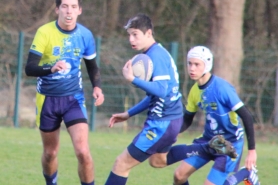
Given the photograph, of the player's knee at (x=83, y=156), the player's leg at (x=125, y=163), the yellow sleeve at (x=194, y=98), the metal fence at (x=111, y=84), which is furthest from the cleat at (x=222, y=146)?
the metal fence at (x=111, y=84)

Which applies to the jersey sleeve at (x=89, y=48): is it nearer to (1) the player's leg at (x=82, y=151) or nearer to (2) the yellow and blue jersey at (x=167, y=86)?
(1) the player's leg at (x=82, y=151)

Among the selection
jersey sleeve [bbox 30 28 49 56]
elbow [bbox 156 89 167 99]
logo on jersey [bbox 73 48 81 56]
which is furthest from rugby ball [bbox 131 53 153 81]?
jersey sleeve [bbox 30 28 49 56]

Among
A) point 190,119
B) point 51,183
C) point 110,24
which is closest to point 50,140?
point 51,183

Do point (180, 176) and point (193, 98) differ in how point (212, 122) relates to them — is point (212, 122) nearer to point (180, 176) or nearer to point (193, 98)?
point (193, 98)

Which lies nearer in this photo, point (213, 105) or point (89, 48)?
point (213, 105)

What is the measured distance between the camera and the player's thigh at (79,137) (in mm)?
6277

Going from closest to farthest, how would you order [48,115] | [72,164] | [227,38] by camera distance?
[48,115] < [72,164] < [227,38]

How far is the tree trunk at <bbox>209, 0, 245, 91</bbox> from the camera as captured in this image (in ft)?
48.3

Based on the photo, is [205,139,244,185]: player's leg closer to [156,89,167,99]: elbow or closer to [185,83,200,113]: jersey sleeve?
[185,83,200,113]: jersey sleeve

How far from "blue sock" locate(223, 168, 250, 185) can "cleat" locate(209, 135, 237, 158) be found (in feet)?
1.25

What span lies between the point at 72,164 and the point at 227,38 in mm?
7179

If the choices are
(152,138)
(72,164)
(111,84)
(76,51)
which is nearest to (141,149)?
(152,138)

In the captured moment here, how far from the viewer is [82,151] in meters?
6.27

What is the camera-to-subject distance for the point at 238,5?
15.1 m
